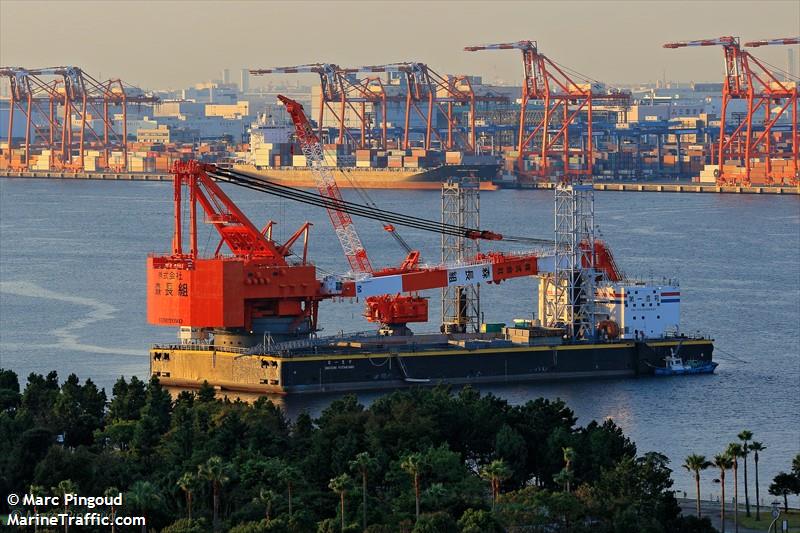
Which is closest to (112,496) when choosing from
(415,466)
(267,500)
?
(267,500)

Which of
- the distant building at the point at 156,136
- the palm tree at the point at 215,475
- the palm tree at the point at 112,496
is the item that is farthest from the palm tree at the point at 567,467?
the distant building at the point at 156,136

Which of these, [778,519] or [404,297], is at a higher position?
[404,297]

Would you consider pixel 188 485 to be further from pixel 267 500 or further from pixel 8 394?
pixel 8 394

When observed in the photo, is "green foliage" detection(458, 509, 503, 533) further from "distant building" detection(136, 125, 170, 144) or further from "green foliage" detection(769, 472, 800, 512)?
"distant building" detection(136, 125, 170, 144)

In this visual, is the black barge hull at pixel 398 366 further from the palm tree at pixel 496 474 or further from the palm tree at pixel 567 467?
the palm tree at pixel 496 474

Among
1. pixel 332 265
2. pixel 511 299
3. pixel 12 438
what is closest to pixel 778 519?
pixel 12 438

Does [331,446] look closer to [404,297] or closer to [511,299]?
[404,297]

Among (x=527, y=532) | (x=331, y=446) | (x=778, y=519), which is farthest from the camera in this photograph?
(x=331, y=446)
